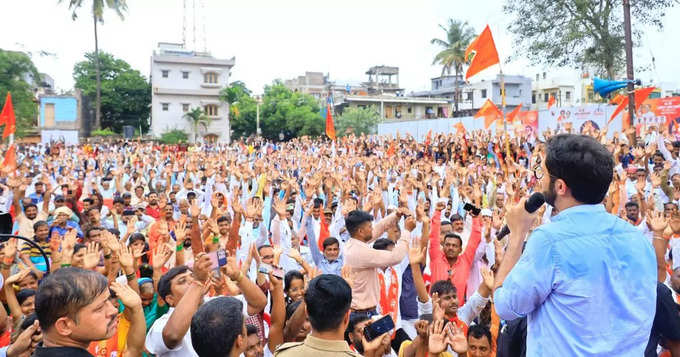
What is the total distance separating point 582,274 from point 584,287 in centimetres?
4

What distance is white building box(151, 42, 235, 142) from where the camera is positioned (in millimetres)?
43406

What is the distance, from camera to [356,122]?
43.3 metres

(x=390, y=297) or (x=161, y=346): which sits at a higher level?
(x=161, y=346)

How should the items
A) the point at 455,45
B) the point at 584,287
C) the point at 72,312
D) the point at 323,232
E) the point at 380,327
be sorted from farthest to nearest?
1. the point at 455,45
2. the point at 323,232
3. the point at 380,327
4. the point at 72,312
5. the point at 584,287

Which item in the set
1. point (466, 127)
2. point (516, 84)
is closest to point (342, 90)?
point (516, 84)

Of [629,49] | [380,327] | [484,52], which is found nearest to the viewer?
[380,327]

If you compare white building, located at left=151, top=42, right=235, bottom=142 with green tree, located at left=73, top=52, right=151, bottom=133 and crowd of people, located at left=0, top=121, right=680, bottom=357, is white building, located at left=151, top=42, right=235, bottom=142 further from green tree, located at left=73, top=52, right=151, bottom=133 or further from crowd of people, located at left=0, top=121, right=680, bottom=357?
crowd of people, located at left=0, top=121, right=680, bottom=357

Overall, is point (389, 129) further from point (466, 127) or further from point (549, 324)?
point (549, 324)

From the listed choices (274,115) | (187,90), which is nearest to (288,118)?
(274,115)

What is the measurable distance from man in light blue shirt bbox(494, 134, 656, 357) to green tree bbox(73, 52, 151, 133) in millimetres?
45523

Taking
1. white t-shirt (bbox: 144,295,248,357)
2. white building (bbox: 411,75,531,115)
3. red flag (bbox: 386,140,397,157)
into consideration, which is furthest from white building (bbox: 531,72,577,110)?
white t-shirt (bbox: 144,295,248,357)

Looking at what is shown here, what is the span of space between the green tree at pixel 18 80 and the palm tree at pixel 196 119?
20.8 m

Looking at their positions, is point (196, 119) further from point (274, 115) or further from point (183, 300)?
point (183, 300)

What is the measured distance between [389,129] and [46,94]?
90.2ft
